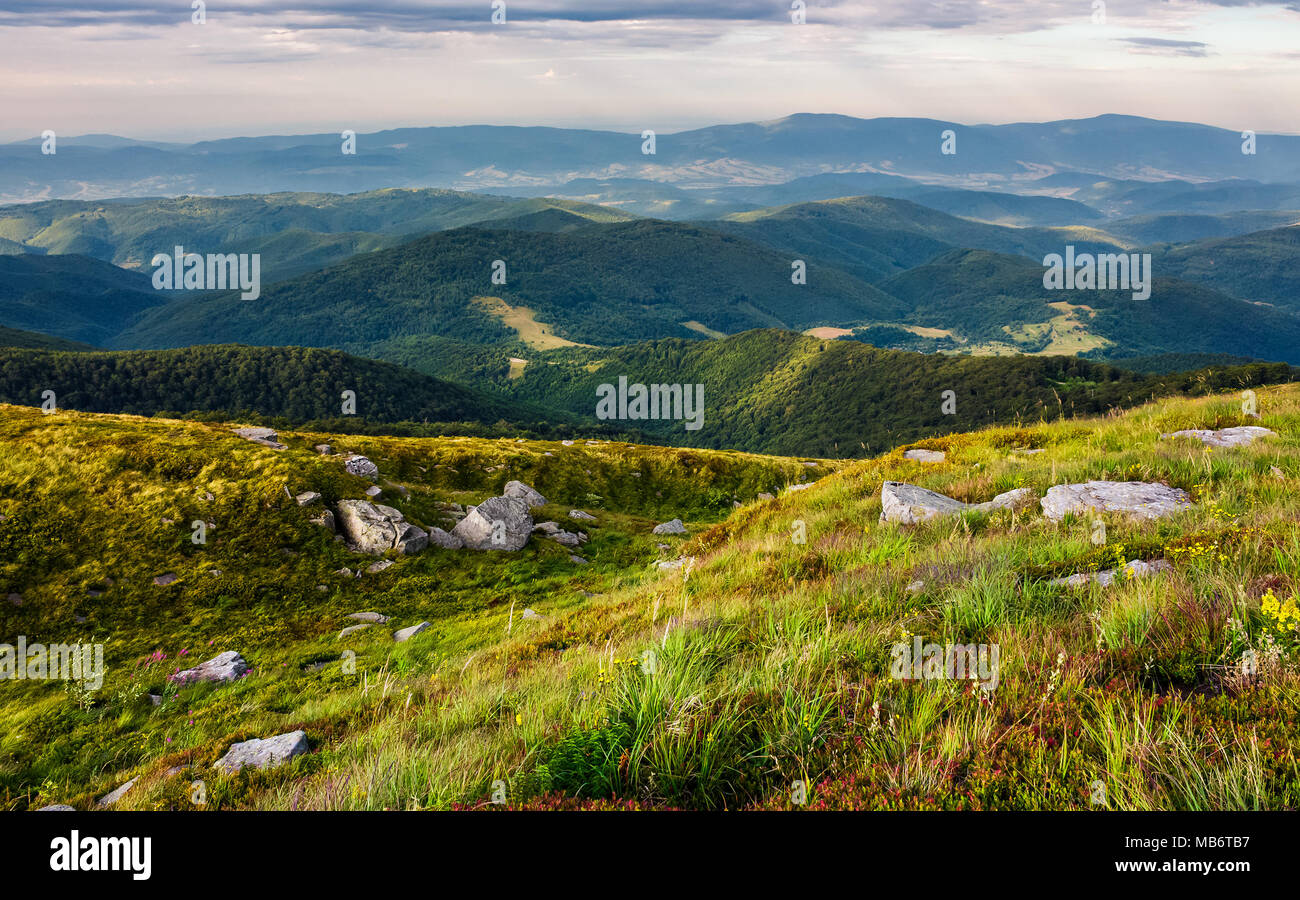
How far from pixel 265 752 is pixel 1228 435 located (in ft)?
60.7

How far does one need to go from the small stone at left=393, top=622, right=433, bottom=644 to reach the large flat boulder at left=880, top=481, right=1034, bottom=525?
42.5 ft

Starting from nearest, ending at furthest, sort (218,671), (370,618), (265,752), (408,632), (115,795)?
(265,752)
(115,795)
(218,671)
(408,632)
(370,618)

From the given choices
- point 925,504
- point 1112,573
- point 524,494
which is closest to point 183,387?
point 524,494

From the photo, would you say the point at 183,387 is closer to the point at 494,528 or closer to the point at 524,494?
the point at 524,494

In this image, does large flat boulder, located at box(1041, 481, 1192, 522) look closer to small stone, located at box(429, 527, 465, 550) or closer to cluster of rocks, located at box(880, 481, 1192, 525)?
cluster of rocks, located at box(880, 481, 1192, 525)

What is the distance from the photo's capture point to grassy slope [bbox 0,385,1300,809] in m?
3.63

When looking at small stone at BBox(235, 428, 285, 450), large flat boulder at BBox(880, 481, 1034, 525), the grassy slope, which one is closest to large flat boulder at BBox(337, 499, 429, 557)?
the grassy slope

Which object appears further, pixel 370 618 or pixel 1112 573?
pixel 370 618

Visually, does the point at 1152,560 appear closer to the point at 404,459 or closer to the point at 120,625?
the point at 120,625

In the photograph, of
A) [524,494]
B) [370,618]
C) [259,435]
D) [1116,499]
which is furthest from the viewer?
[259,435]

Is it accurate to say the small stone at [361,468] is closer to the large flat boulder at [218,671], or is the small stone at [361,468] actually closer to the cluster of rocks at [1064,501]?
the large flat boulder at [218,671]

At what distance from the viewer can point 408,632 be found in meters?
18.0

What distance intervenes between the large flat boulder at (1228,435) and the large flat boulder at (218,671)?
22.4 m

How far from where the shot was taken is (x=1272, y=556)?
6039 millimetres
